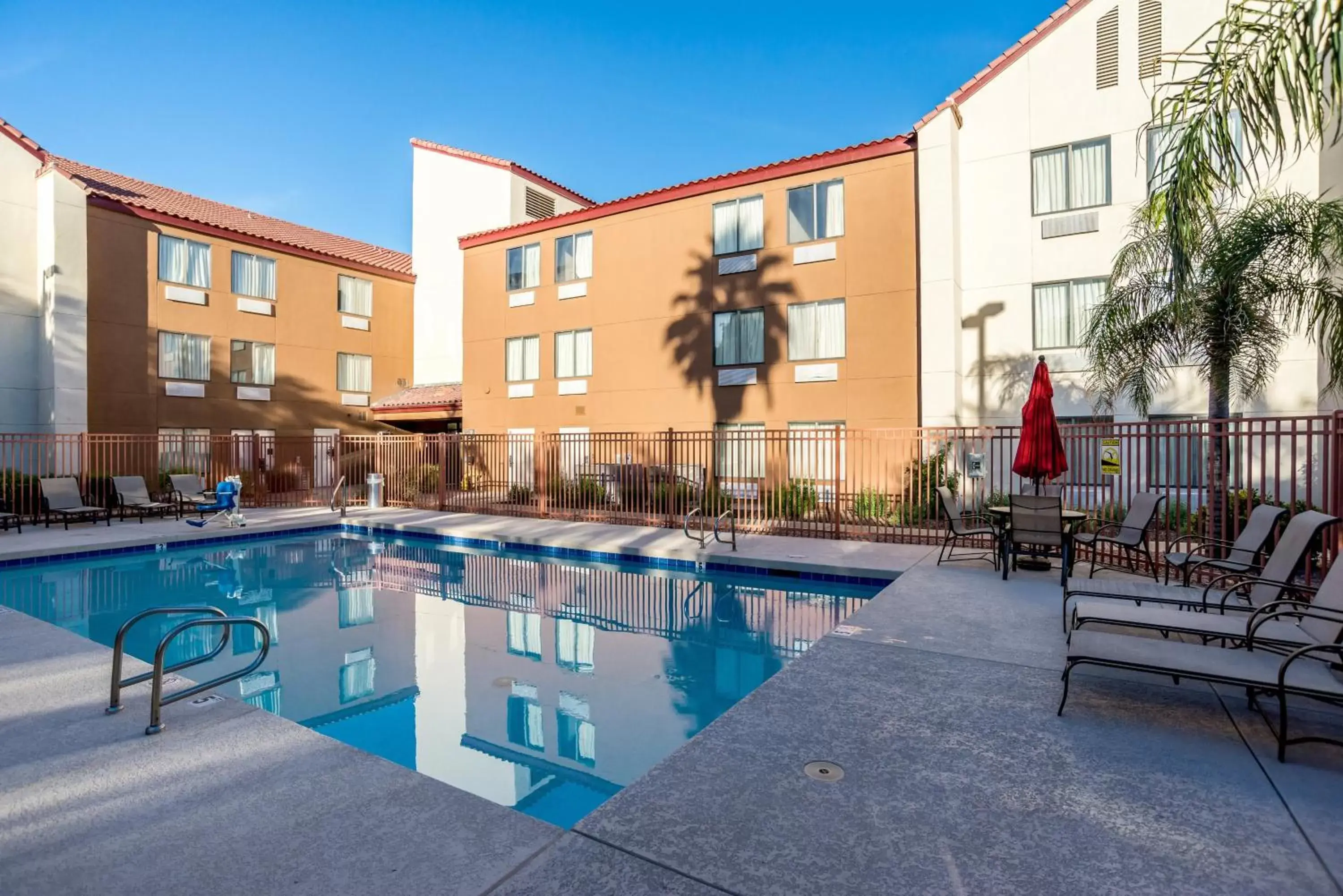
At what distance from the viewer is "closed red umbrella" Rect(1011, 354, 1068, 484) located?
27.9 feet

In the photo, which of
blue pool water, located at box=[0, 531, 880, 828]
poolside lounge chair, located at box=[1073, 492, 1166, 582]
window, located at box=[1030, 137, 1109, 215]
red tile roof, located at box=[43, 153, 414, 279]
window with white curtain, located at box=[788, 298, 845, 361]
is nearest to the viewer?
blue pool water, located at box=[0, 531, 880, 828]

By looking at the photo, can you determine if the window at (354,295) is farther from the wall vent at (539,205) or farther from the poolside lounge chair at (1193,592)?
the poolside lounge chair at (1193,592)

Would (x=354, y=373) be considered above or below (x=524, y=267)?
below

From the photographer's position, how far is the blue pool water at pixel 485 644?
4504 millimetres

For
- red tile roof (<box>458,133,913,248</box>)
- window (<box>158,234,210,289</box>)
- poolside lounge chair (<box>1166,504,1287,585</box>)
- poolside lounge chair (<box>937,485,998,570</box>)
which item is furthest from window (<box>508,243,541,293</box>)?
poolside lounge chair (<box>1166,504,1287,585</box>)

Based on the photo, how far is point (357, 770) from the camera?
3359mm

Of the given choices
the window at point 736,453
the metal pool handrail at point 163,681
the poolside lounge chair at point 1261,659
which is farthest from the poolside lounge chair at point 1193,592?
the window at point 736,453

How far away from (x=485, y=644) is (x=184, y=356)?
737 inches

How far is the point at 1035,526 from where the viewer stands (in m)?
7.60

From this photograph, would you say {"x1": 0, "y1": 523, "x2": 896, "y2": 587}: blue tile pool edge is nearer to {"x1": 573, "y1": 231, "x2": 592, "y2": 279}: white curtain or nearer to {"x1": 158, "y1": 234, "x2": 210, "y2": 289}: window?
{"x1": 573, "y1": 231, "x2": 592, "y2": 279}: white curtain

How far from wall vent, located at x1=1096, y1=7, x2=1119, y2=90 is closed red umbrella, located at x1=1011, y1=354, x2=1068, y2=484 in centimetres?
914

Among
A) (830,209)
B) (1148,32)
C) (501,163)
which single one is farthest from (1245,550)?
(501,163)

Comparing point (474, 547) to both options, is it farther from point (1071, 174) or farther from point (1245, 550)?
point (1071, 174)

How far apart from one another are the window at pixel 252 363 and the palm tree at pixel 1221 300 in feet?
74.6
